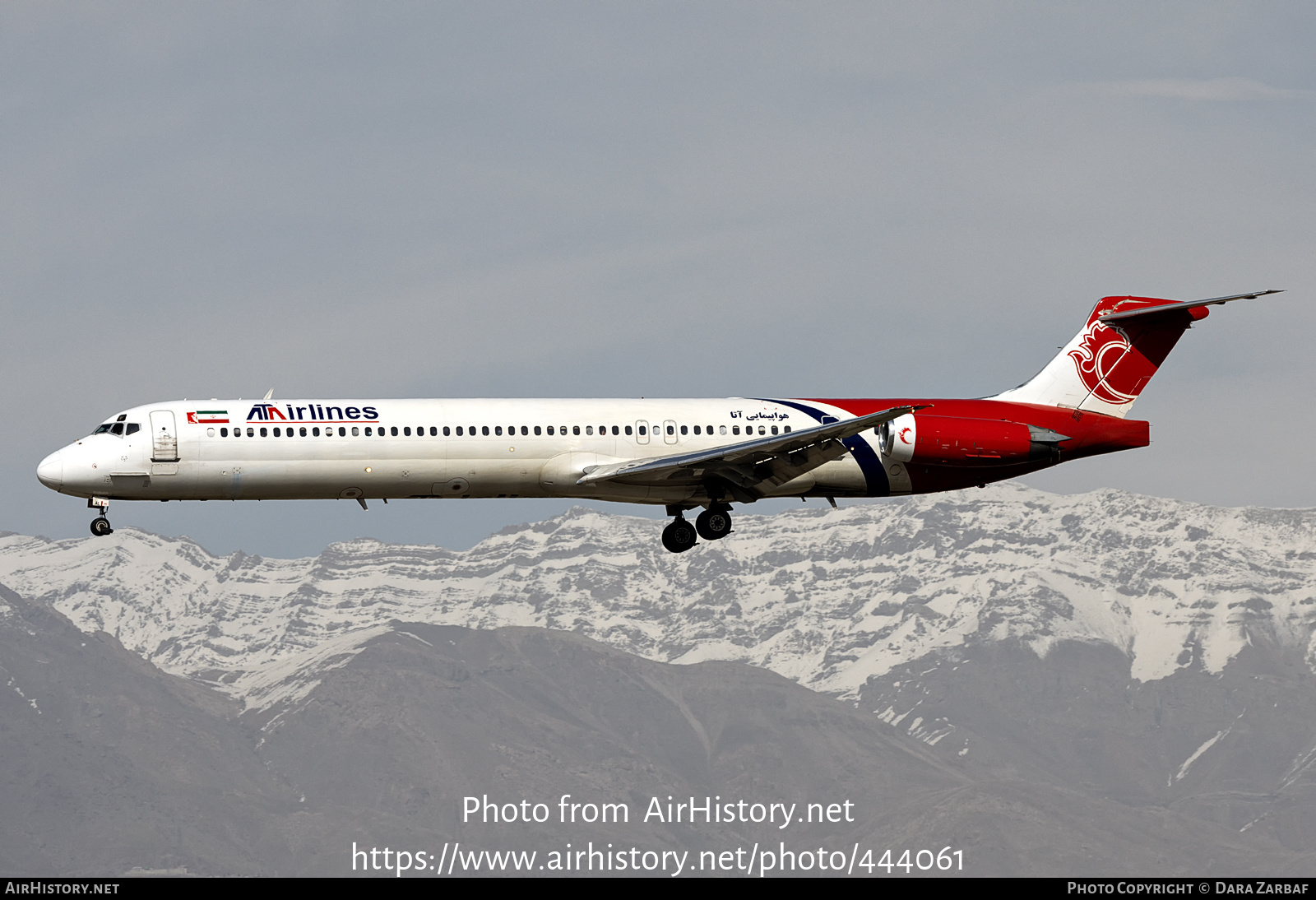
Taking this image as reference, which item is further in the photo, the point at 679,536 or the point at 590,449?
the point at 679,536

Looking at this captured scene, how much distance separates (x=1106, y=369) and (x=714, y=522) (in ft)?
47.4

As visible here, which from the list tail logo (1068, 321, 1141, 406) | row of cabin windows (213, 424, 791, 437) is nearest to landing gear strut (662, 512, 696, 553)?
row of cabin windows (213, 424, 791, 437)

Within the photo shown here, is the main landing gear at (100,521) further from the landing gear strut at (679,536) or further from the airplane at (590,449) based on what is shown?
the landing gear strut at (679,536)

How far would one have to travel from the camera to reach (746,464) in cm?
5584

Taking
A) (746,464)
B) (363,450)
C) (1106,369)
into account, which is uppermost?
(1106,369)

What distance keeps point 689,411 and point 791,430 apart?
3106 millimetres

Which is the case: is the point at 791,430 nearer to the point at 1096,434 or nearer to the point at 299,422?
the point at 1096,434

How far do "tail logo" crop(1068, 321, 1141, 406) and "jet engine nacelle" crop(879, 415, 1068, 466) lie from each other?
11.7 feet

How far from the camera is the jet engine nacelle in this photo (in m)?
58.3

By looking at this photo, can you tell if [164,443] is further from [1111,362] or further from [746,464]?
[1111,362]

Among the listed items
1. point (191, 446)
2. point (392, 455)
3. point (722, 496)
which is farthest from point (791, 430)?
point (191, 446)

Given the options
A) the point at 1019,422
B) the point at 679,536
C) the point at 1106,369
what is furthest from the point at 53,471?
the point at 1106,369

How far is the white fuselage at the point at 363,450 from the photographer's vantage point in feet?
176
